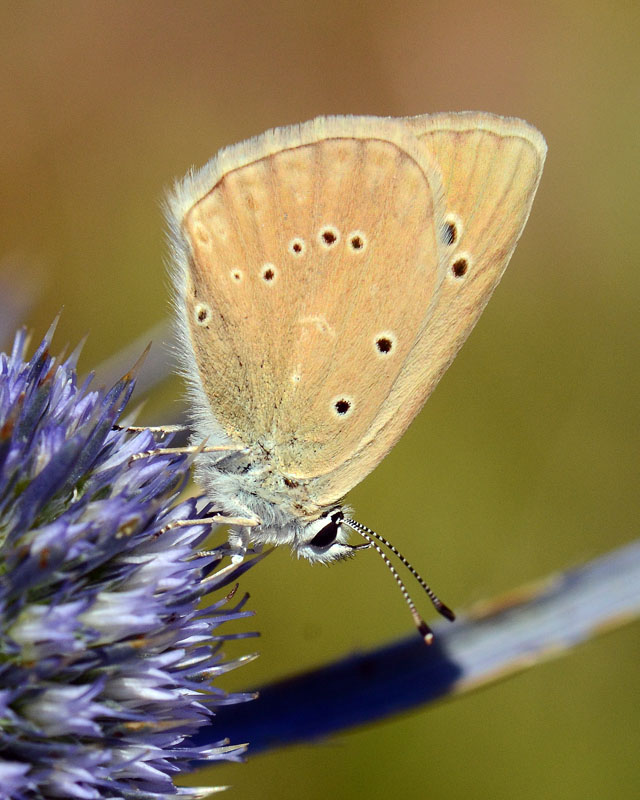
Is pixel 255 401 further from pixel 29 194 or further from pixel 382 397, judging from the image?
pixel 29 194

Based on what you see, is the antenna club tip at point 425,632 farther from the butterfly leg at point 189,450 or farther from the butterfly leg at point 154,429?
the butterfly leg at point 154,429

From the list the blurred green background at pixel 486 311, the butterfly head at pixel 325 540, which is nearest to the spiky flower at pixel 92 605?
the butterfly head at pixel 325 540

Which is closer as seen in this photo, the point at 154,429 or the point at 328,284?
the point at 154,429

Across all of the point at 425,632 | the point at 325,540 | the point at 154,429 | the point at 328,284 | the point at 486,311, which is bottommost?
the point at 425,632

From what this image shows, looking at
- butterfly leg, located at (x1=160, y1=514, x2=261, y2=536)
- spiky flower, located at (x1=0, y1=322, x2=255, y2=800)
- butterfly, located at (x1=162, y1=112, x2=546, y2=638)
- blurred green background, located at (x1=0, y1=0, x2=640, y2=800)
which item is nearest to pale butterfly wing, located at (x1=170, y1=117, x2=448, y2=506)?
butterfly, located at (x1=162, y1=112, x2=546, y2=638)

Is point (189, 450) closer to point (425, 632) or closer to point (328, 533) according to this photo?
point (328, 533)

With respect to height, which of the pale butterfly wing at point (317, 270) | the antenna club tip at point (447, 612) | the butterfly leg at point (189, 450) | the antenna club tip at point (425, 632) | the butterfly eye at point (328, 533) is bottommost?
the antenna club tip at point (425, 632)

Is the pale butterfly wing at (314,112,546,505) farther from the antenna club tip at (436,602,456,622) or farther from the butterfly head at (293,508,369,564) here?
the antenna club tip at (436,602,456,622)

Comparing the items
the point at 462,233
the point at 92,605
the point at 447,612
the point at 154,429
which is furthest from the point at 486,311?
the point at 92,605
